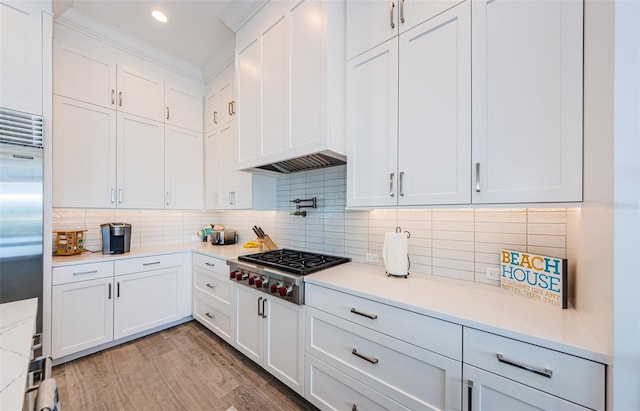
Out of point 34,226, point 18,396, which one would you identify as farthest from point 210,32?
point 18,396

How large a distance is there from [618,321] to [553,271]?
421 millimetres

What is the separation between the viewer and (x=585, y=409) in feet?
2.44

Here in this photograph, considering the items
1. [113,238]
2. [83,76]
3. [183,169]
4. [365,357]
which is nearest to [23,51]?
[83,76]

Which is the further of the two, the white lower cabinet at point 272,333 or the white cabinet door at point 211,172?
the white cabinet door at point 211,172

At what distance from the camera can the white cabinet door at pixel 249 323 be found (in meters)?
1.81

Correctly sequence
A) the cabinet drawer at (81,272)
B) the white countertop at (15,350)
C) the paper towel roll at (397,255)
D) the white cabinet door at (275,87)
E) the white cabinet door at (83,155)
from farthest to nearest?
the white cabinet door at (83,155) < the cabinet drawer at (81,272) < the white cabinet door at (275,87) < the paper towel roll at (397,255) < the white countertop at (15,350)

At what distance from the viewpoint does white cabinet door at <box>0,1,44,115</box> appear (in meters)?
1.61

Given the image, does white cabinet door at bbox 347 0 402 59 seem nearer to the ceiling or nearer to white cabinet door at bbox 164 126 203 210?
the ceiling

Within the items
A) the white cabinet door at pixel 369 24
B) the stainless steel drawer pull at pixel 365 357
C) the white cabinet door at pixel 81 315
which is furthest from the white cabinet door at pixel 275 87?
the white cabinet door at pixel 81 315

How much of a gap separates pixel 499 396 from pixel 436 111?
1.27m

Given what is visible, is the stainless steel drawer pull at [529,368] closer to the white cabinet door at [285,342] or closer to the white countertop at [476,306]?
the white countertop at [476,306]

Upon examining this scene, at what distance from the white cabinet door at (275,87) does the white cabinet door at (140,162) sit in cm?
154

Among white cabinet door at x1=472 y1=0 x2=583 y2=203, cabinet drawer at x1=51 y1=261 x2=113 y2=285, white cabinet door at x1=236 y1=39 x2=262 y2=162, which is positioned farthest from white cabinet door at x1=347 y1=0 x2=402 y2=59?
cabinet drawer at x1=51 y1=261 x2=113 y2=285

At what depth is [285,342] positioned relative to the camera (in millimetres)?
1631
